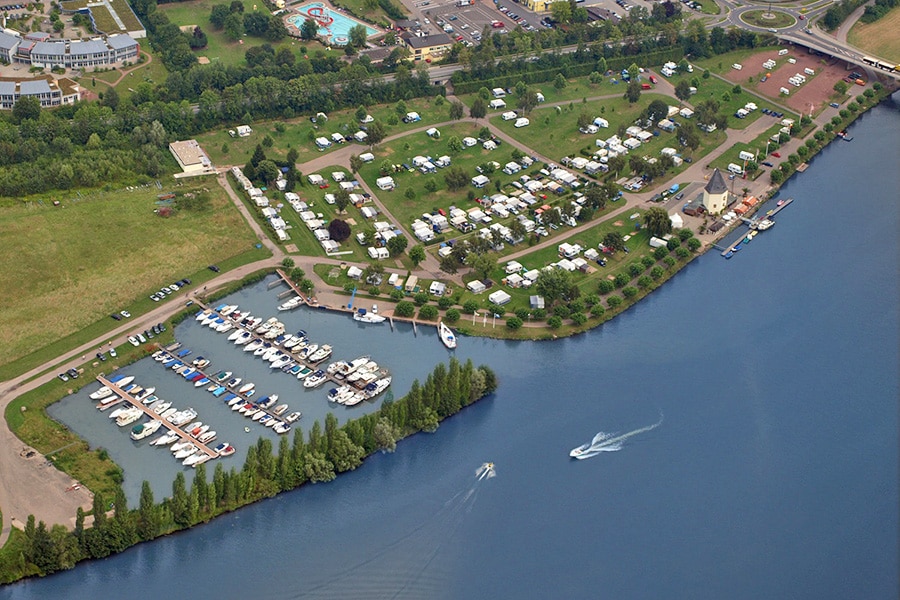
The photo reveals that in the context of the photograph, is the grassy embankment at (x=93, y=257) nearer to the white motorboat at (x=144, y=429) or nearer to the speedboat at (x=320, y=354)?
the white motorboat at (x=144, y=429)

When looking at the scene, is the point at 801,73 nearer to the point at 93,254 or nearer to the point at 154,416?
the point at 93,254

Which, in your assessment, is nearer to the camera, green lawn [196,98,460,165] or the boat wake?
the boat wake

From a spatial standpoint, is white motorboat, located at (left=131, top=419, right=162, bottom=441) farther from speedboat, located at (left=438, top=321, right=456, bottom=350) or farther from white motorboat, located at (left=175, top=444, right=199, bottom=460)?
speedboat, located at (left=438, top=321, right=456, bottom=350)

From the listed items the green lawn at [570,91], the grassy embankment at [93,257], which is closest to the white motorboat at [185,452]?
the grassy embankment at [93,257]

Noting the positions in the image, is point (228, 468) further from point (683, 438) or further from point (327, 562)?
point (683, 438)

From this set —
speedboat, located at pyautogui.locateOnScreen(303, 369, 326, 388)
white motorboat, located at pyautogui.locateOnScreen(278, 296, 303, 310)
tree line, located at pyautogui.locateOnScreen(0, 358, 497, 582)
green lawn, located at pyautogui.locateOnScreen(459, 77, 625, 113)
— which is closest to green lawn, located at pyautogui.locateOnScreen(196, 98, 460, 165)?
green lawn, located at pyautogui.locateOnScreen(459, 77, 625, 113)

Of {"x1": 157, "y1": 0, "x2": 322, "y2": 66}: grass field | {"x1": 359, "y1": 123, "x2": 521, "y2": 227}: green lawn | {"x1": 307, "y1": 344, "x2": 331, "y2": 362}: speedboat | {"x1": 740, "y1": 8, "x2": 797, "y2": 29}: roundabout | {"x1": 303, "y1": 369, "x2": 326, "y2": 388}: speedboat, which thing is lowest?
{"x1": 303, "y1": 369, "x2": 326, "y2": 388}: speedboat
